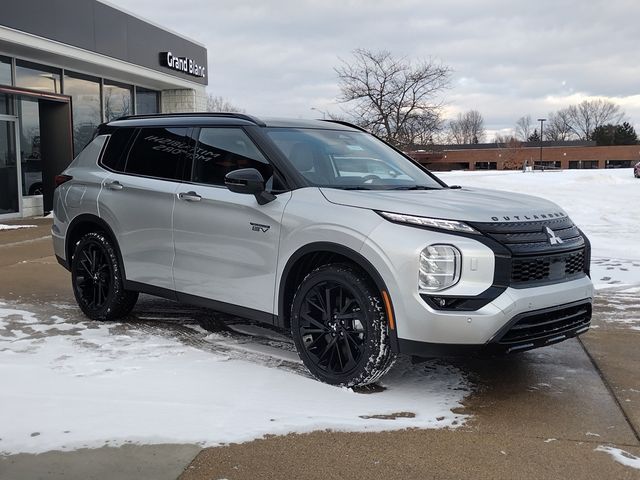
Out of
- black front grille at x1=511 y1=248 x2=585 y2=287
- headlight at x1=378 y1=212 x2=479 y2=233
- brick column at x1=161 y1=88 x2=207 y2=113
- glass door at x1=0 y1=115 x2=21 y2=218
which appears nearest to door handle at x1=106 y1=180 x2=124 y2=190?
headlight at x1=378 y1=212 x2=479 y2=233

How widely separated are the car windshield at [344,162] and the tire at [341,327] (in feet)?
2.54

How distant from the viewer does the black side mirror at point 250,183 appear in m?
4.44

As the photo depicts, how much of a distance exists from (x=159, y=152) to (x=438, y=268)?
9.52ft

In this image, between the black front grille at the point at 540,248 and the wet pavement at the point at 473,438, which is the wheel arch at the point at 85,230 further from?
the black front grille at the point at 540,248

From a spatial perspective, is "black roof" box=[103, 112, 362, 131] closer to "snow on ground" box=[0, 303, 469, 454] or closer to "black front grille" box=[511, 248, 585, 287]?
"snow on ground" box=[0, 303, 469, 454]

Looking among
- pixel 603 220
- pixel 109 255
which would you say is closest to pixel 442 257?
pixel 109 255

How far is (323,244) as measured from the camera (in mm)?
4191

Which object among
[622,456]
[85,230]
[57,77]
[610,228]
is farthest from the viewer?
[57,77]

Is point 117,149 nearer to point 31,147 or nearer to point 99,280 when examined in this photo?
point 99,280

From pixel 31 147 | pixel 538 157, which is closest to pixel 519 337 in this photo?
pixel 31 147

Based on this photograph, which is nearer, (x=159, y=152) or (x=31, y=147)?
(x=159, y=152)

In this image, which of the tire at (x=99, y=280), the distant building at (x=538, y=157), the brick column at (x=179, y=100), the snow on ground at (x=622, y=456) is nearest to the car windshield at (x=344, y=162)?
the tire at (x=99, y=280)

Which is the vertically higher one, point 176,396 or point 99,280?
point 99,280

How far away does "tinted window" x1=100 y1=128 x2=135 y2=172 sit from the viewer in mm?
5898
